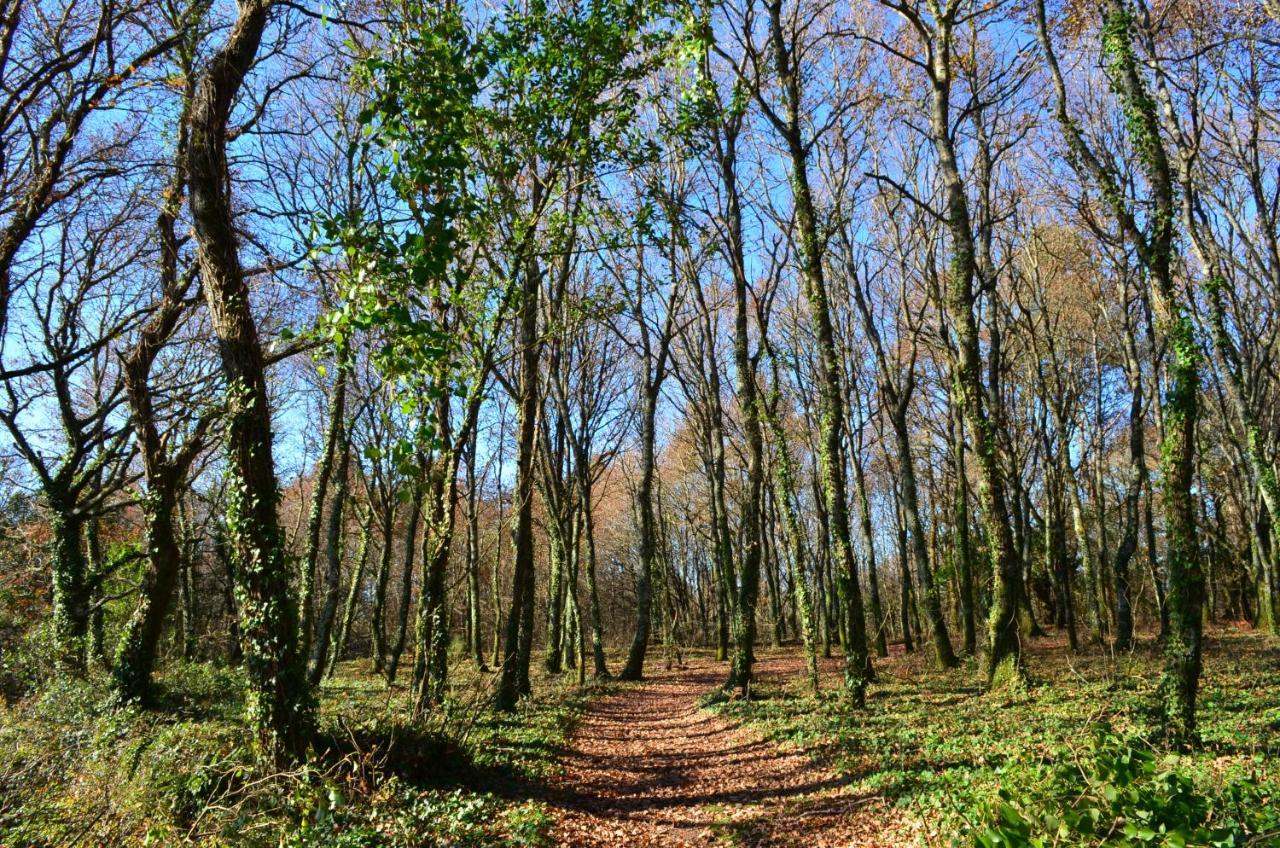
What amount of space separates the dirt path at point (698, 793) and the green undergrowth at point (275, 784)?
0.55 metres

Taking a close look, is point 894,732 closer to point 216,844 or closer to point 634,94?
point 216,844

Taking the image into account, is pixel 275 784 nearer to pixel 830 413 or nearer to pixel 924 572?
pixel 830 413

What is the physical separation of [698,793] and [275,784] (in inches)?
172

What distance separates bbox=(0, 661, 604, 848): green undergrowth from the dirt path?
552mm

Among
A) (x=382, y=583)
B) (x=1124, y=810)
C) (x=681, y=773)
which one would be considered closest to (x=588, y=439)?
(x=382, y=583)

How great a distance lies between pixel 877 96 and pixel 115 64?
46.4 feet

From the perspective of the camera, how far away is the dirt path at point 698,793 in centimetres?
609

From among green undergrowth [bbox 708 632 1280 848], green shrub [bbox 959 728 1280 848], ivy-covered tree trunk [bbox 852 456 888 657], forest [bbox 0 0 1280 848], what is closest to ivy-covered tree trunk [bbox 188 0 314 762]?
forest [bbox 0 0 1280 848]

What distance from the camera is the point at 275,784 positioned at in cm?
570

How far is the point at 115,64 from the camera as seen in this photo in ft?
29.4

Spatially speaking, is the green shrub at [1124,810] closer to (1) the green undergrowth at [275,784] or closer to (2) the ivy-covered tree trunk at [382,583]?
(1) the green undergrowth at [275,784]

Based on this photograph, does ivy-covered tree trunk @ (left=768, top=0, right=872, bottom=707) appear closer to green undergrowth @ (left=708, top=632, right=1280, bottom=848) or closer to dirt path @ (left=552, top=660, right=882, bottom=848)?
green undergrowth @ (left=708, top=632, right=1280, bottom=848)

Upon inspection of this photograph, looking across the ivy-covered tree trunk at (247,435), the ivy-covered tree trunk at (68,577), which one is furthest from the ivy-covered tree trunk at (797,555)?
the ivy-covered tree trunk at (68,577)

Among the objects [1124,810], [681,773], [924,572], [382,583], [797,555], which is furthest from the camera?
[382,583]
